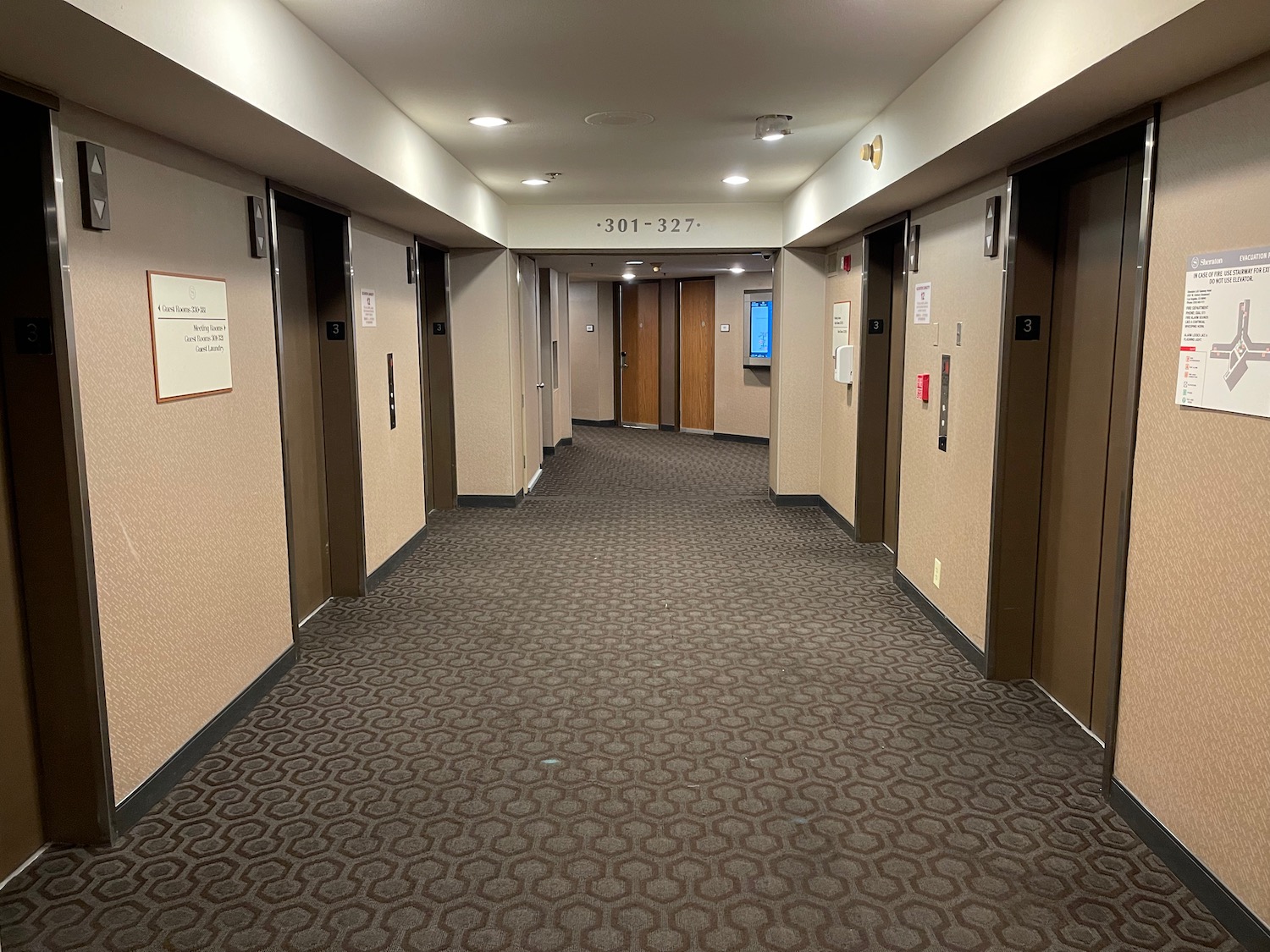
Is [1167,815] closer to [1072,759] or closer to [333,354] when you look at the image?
[1072,759]

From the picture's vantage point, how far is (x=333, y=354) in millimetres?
5289

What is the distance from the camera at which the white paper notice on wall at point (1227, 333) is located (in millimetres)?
2361

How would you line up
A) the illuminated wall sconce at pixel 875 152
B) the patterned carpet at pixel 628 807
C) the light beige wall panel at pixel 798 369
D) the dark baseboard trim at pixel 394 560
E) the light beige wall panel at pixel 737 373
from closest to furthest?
1. the patterned carpet at pixel 628 807
2. the illuminated wall sconce at pixel 875 152
3. the dark baseboard trim at pixel 394 560
4. the light beige wall panel at pixel 798 369
5. the light beige wall panel at pixel 737 373

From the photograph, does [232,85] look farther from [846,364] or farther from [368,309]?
[846,364]

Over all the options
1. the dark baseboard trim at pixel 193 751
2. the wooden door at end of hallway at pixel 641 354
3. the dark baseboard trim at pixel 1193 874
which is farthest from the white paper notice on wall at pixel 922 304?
the wooden door at end of hallway at pixel 641 354

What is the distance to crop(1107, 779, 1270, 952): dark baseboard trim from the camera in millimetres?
2361

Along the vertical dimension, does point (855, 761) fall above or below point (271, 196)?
below

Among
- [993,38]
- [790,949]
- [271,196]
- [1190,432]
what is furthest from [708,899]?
[271,196]

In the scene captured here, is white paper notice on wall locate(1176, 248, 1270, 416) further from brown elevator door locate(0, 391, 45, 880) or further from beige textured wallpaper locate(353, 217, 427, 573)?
beige textured wallpaper locate(353, 217, 427, 573)

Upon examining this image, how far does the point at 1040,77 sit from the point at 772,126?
7.00ft

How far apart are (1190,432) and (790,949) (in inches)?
74.7

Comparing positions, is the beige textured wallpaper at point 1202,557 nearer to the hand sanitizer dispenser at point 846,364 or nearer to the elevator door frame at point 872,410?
the elevator door frame at point 872,410

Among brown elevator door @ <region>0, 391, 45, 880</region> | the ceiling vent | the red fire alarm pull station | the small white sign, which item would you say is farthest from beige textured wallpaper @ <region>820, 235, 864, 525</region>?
brown elevator door @ <region>0, 391, 45, 880</region>

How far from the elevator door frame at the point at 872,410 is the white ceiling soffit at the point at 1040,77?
160 cm
